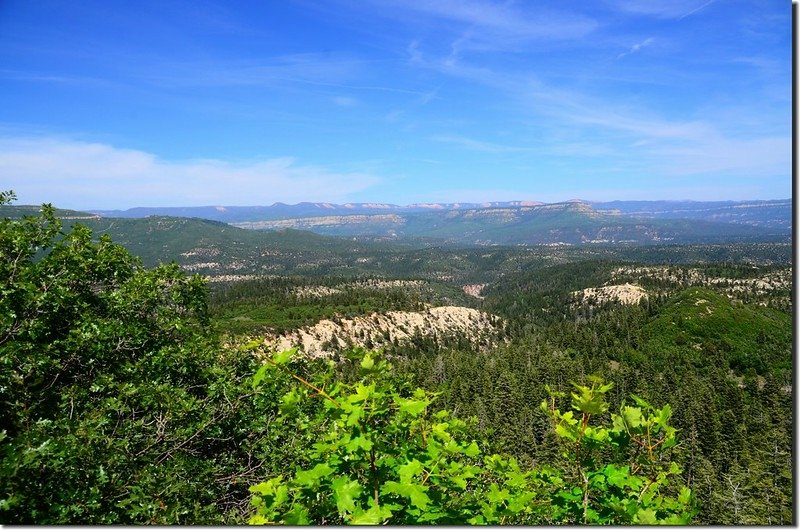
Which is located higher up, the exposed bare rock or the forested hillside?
the forested hillside

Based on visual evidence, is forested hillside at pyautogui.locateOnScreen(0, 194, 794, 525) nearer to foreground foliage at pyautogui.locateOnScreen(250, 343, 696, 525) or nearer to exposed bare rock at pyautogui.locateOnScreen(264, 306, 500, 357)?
foreground foliage at pyautogui.locateOnScreen(250, 343, 696, 525)

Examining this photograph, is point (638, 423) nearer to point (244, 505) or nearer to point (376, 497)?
point (376, 497)

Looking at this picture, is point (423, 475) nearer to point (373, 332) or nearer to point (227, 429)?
point (227, 429)

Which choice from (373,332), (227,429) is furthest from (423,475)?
(373,332)

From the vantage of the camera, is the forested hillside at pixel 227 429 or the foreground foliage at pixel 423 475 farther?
the forested hillside at pixel 227 429

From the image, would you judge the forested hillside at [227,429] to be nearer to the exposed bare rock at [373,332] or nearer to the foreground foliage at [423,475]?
the foreground foliage at [423,475]

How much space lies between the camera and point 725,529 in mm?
5121

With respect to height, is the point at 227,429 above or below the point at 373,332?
above

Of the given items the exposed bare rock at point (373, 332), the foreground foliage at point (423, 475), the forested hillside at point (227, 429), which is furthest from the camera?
the exposed bare rock at point (373, 332)

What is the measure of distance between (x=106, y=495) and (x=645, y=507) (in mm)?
10253

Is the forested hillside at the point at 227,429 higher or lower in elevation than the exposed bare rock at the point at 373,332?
higher

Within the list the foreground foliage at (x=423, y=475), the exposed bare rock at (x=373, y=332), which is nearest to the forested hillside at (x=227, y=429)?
the foreground foliage at (x=423, y=475)

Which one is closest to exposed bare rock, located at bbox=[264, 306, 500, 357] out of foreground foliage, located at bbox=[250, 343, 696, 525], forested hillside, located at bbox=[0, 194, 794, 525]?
forested hillside, located at bbox=[0, 194, 794, 525]

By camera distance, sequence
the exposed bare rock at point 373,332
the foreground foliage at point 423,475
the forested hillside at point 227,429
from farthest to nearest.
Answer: the exposed bare rock at point 373,332
the forested hillside at point 227,429
the foreground foliage at point 423,475
